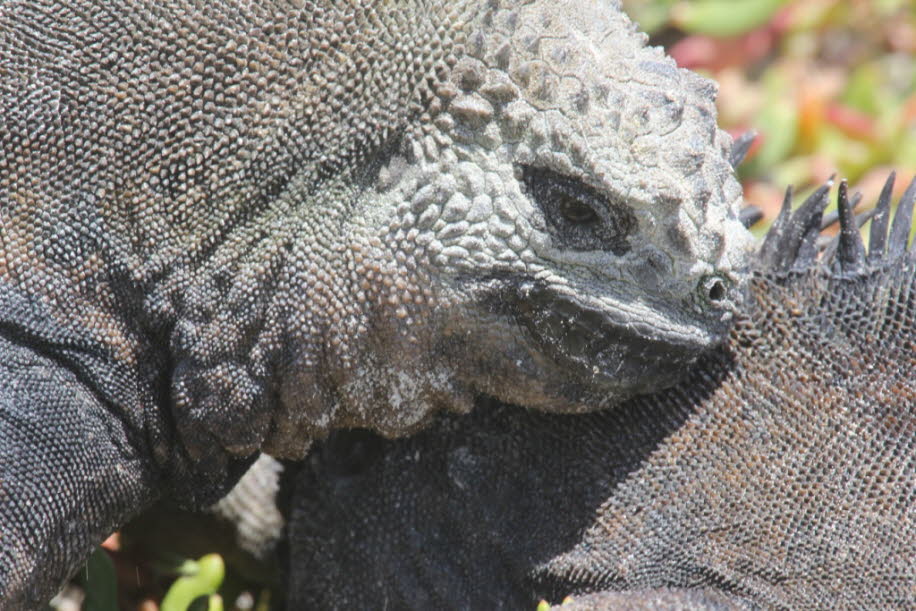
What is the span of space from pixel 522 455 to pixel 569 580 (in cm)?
30

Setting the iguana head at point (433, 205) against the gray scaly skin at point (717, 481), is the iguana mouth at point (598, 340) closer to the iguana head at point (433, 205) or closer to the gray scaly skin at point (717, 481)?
the iguana head at point (433, 205)

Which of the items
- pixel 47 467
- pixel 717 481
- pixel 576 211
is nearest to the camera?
pixel 576 211

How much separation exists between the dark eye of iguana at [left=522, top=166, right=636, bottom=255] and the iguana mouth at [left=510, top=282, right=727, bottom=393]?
116 millimetres

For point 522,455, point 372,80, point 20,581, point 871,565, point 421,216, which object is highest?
point 372,80

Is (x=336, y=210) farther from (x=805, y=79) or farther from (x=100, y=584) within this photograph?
Answer: (x=805, y=79)

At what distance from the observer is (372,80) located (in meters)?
2.48

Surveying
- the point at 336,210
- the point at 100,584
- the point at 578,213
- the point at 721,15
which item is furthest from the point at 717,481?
the point at 721,15

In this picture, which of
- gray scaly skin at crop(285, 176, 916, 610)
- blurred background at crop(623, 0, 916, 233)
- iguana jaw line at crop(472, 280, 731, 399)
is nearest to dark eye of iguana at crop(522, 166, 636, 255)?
iguana jaw line at crop(472, 280, 731, 399)

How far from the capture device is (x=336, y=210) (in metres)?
2.49

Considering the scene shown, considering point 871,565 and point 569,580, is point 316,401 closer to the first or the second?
point 569,580

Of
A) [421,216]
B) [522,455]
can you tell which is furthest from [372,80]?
[522,455]

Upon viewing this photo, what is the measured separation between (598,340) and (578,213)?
27 centimetres

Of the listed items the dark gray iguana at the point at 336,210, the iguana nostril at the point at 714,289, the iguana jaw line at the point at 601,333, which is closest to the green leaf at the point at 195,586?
the dark gray iguana at the point at 336,210

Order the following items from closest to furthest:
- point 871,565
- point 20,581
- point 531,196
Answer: point 531,196, point 20,581, point 871,565
